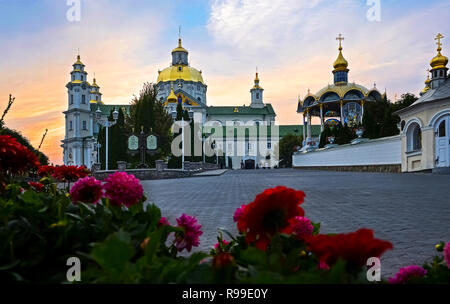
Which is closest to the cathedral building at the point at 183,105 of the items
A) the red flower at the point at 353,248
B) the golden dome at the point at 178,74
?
the golden dome at the point at 178,74

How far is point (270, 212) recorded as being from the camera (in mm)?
1248

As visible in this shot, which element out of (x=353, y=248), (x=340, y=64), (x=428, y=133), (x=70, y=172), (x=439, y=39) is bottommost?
(x=353, y=248)

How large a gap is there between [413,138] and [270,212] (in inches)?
969

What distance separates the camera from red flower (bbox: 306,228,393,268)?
2.98 ft

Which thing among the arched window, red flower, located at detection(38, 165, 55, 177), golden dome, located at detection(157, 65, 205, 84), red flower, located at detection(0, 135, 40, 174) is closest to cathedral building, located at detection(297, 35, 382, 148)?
the arched window

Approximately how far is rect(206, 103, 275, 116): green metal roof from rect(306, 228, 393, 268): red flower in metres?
94.9

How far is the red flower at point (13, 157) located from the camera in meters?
1.93

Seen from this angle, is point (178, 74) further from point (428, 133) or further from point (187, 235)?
point (187, 235)

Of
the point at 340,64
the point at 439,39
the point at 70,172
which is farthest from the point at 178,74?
the point at 70,172

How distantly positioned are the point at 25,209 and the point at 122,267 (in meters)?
0.87

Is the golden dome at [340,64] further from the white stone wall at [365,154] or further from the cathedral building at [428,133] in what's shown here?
the cathedral building at [428,133]

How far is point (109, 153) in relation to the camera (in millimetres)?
32406

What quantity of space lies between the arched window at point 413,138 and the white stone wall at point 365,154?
36.5 inches
